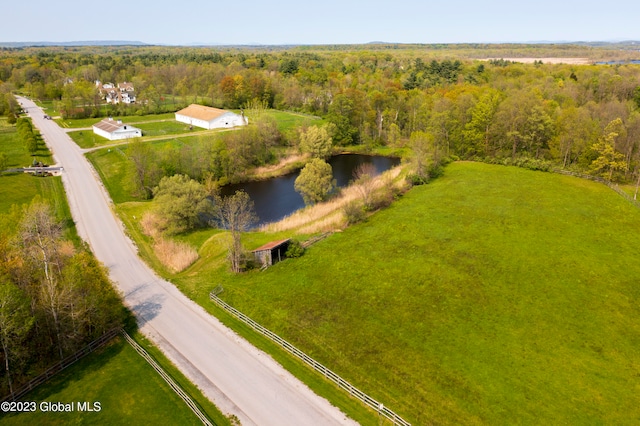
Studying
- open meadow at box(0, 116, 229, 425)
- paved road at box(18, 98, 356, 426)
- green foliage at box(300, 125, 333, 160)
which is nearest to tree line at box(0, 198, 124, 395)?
open meadow at box(0, 116, 229, 425)

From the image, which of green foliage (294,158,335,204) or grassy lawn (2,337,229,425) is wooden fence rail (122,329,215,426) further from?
→ green foliage (294,158,335,204)

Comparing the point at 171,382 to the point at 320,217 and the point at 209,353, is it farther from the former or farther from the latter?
the point at 320,217

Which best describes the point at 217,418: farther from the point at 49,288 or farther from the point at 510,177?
the point at 510,177

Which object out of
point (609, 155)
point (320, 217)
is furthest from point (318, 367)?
point (609, 155)

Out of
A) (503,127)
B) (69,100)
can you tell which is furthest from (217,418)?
(69,100)

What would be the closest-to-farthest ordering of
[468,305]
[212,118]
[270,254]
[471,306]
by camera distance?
1. [471,306]
2. [468,305]
3. [270,254]
4. [212,118]
